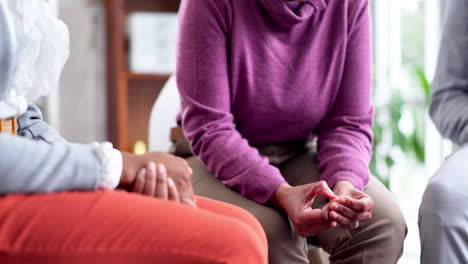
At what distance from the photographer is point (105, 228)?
779 mm

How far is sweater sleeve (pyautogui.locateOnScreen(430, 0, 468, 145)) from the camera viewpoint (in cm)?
143

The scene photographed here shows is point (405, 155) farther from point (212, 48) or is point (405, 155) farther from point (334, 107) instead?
point (212, 48)

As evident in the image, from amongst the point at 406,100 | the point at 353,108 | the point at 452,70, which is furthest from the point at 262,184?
the point at 406,100

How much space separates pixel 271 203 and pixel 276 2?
0.40m

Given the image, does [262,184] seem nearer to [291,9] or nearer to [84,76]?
[291,9]

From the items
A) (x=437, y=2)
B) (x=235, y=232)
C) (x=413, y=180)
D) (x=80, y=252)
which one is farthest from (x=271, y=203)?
(x=413, y=180)

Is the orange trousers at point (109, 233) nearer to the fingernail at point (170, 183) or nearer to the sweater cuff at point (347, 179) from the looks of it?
the fingernail at point (170, 183)

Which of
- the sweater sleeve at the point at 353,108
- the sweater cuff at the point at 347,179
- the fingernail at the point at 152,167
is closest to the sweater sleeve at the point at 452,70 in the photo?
the sweater sleeve at the point at 353,108

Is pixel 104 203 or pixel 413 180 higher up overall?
pixel 104 203

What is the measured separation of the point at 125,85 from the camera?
294 centimetres

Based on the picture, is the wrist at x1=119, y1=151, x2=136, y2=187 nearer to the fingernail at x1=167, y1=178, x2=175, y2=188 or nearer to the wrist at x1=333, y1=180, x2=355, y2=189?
the fingernail at x1=167, y1=178, x2=175, y2=188

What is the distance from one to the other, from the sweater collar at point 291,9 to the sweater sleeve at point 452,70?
0.32 metres

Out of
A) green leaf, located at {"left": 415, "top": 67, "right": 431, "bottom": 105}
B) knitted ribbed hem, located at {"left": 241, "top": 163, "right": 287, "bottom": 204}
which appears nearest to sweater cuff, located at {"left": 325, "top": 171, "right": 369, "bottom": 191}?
knitted ribbed hem, located at {"left": 241, "top": 163, "right": 287, "bottom": 204}

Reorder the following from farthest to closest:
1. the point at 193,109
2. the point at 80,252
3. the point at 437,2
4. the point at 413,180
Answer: the point at 413,180
the point at 437,2
the point at 193,109
the point at 80,252
